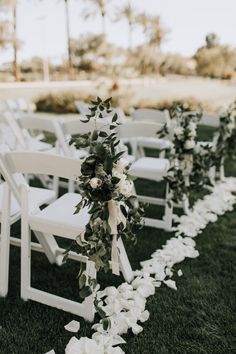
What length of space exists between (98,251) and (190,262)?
1292 mm

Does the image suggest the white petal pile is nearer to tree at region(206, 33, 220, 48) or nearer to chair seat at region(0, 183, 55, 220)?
chair seat at region(0, 183, 55, 220)

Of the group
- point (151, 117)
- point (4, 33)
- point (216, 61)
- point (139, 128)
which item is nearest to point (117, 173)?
point (139, 128)

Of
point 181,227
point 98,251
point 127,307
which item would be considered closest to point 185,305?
point 127,307

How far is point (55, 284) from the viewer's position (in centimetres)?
271

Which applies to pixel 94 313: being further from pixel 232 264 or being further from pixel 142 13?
pixel 142 13

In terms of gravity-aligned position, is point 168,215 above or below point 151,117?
below

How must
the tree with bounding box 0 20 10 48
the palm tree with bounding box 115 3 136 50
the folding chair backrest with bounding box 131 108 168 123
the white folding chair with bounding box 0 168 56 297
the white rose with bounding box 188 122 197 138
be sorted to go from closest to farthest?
the white folding chair with bounding box 0 168 56 297, the white rose with bounding box 188 122 197 138, the folding chair backrest with bounding box 131 108 168 123, the palm tree with bounding box 115 3 136 50, the tree with bounding box 0 20 10 48

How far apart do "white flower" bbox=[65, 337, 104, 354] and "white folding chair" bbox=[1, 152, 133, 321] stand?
8.5 inches

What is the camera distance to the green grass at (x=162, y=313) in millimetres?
2148

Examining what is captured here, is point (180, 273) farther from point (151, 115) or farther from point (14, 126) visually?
point (151, 115)

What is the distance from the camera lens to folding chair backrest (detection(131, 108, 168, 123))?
452 centimetres

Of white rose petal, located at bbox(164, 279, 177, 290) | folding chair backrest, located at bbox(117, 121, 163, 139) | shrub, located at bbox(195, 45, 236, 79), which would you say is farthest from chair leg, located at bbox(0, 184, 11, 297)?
shrub, located at bbox(195, 45, 236, 79)

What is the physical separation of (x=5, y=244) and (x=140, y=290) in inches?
38.2

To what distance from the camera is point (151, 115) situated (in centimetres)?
468
